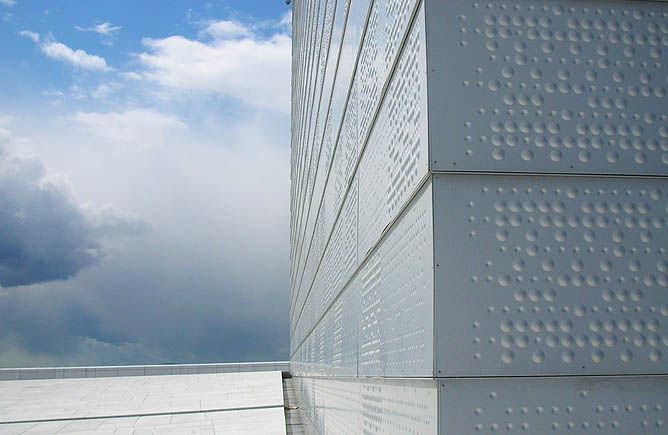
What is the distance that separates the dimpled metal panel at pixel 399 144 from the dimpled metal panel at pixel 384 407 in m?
0.58

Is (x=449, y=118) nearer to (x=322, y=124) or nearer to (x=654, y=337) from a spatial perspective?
(x=654, y=337)

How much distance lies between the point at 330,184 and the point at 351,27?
1.69m

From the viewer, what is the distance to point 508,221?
5.86 ft

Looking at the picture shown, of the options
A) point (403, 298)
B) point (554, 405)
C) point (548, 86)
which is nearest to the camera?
point (554, 405)

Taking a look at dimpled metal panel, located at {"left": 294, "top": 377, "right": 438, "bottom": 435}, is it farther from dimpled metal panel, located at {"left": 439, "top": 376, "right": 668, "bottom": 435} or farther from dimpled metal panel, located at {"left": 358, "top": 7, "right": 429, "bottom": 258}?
dimpled metal panel, located at {"left": 358, "top": 7, "right": 429, "bottom": 258}

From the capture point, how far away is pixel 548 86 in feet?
6.17

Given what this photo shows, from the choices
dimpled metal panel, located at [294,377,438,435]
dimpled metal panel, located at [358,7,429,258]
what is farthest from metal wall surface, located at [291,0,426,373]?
dimpled metal panel, located at [294,377,438,435]

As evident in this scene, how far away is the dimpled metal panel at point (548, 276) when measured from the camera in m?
1.72

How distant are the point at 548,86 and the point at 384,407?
135cm

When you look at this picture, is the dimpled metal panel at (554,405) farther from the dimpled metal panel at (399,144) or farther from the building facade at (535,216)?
the dimpled metal panel at (399,144)

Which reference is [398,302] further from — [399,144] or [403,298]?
[399,144]

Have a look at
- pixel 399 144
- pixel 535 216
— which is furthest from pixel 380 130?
pixel 535 216

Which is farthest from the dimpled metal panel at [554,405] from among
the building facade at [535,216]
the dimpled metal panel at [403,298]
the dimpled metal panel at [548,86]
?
the dimpled metal panel at [548,86]

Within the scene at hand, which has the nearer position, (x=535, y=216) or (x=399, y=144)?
(x=535, y=216)
